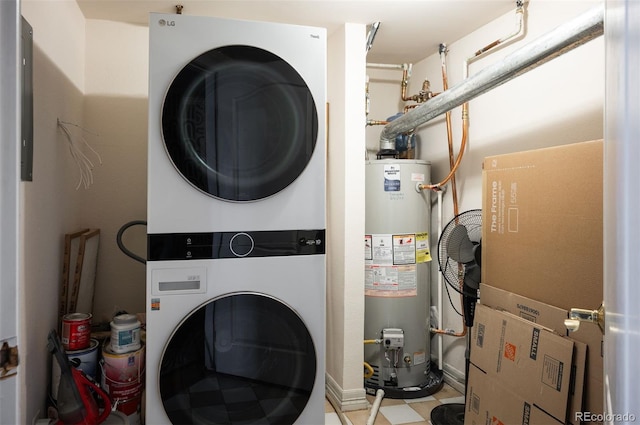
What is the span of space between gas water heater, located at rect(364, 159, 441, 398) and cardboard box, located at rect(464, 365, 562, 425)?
707 mm

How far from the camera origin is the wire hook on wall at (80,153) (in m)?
1.93

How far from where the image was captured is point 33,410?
155cm

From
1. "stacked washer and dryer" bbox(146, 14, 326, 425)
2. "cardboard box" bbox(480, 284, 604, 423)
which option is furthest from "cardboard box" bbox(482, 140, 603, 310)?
"stacked washer and dryer" bbox(146, 14, 326, 425)

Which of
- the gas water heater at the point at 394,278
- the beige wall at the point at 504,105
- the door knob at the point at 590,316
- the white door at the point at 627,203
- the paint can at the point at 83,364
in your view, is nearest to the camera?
Result: the white door at the point at 627,203

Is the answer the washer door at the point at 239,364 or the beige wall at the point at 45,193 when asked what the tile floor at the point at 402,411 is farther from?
the beige wall at the point at 45,193

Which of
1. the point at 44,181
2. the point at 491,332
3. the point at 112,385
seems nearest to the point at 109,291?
the point at 112,385

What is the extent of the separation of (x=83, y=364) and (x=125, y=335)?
0.22 meters

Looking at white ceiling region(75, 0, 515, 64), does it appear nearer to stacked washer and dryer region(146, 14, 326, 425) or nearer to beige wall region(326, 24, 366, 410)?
beige wall region(326, 24, 366, 410)

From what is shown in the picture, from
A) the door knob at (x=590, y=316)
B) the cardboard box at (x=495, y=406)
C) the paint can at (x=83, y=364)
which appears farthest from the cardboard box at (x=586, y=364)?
the paint can at (x=83, y=364)

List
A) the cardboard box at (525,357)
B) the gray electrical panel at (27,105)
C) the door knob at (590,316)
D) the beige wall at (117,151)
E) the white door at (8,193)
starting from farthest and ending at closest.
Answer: the beige wall at (117,151) → the cardboard box at (525,357) → the gray electrical panel at (27,105) → the door knob at (590,316) → the white door at (8,193)

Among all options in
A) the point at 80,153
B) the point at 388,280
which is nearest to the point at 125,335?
the point at 80,153

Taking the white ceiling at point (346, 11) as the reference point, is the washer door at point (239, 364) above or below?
below

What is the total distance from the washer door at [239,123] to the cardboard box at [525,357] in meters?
1.11

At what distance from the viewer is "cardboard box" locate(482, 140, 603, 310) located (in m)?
1.46
